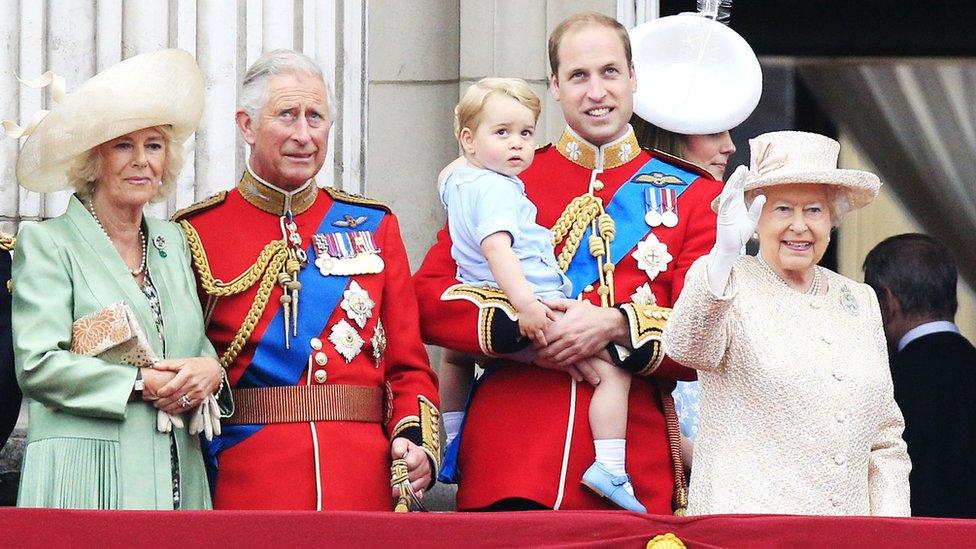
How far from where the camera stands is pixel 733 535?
13.8ft

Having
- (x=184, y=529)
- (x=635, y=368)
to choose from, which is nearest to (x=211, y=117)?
(x=635, y=368)

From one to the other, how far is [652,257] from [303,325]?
84 centimetres

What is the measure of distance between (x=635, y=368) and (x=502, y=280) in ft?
1.19

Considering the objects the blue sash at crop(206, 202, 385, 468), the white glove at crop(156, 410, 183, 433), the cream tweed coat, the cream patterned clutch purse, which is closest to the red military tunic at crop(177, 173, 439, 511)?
the blue sash at crop(206, 202, 385, 468)

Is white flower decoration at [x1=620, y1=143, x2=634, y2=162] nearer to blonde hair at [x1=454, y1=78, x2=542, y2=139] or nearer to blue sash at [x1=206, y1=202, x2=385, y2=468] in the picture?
blonde hair at [x1=454, y1=78, x2=542, y2=139]

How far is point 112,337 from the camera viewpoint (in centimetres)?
460

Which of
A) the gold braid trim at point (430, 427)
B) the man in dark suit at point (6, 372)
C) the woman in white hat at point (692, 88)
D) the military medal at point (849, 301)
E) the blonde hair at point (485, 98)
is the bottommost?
the gold braid trim at point (430, 427)

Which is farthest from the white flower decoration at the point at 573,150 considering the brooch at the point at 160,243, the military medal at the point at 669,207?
the brooch at the point at 160,243

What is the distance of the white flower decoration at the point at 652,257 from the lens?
16.7ft

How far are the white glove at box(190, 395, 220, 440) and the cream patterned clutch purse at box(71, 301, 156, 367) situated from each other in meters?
0.17

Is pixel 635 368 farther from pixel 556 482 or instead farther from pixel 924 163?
pixel 924 163

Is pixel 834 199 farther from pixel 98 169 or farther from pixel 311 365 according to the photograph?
pixel 98 169

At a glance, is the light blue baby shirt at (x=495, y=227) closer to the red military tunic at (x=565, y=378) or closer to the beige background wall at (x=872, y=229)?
the red military tunic at (x=565, y=378)

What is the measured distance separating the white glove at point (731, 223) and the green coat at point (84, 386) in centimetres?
119
